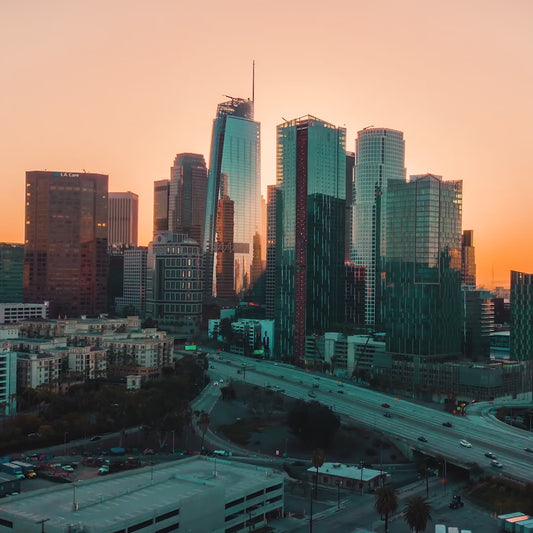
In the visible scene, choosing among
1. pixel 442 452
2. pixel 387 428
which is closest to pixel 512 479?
pixel 442 452

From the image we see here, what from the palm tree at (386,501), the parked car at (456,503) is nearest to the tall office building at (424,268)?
the parked car at (456,503)

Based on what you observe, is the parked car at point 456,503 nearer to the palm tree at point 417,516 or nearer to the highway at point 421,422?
the highway at point 421,422

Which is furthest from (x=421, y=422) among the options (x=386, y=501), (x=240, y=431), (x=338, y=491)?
(x=386, y=501)

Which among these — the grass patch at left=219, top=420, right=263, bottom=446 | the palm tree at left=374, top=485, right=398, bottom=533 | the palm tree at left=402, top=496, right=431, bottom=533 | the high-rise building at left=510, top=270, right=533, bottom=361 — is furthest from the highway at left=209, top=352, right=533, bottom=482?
the high-rise building at left=510, top=270, right=533, bottom=361

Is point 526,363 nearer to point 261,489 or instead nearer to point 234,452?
point 234,452

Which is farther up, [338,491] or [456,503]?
[338,491]

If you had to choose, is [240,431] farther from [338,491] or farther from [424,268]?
[424,268]
